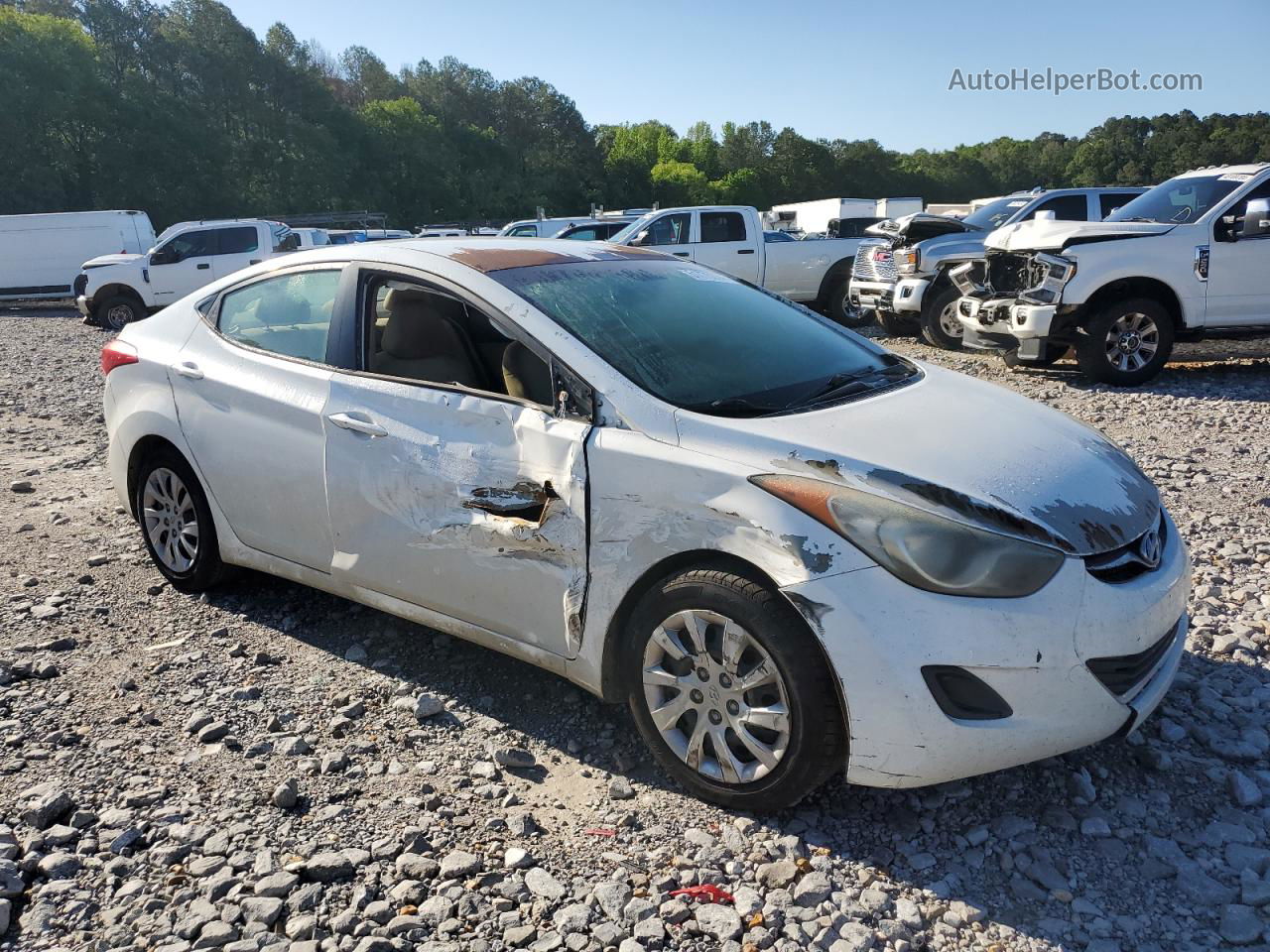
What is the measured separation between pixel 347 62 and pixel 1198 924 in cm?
12824

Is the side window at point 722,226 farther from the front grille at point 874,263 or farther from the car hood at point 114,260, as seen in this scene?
the car hood at point 114,260

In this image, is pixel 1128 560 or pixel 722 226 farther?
pixel 722 226

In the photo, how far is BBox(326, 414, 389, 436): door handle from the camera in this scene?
11.5 feet

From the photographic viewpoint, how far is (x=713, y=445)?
2.81 meters

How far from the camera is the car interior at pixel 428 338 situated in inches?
142

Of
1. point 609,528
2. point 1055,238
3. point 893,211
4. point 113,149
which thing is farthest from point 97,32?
point 609,528

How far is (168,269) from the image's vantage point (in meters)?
18.4

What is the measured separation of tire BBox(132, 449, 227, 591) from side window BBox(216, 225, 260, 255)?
15.5m


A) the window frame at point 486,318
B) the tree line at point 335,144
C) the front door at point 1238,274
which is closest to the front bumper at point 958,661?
the window frame at point 486,318

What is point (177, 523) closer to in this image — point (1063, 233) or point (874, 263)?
point (1063, 233)

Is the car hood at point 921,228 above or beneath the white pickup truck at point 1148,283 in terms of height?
above

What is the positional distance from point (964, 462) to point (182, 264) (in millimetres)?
18625

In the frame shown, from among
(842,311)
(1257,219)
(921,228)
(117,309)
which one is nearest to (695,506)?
(1257,219)

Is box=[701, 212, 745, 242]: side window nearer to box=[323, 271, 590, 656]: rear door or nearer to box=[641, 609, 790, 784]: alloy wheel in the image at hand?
box=[323, 271, 590, 656]: rear door
